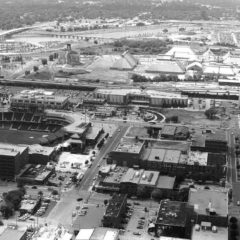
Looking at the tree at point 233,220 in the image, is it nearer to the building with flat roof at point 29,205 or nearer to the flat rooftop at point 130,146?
the flat rooftop at point 130,146

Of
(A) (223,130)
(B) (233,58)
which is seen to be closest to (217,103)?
(A) (223,130)

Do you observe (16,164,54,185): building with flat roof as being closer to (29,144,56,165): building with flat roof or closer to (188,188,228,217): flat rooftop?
(29,144,56,165): building with flat roof

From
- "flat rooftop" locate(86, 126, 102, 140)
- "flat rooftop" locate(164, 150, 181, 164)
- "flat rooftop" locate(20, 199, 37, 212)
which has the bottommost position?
"flat rooftop" locate(86, 126, 102, 140)

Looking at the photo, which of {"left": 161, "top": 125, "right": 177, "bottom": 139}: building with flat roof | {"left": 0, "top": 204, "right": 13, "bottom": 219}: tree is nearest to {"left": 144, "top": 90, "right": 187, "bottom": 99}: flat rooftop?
{"left": 161, "top": 125, "right": 177, "bottom": 139}: building with flat roof

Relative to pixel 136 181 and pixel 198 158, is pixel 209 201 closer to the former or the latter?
pixel 136 181

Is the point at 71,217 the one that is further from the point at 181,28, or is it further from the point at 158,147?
the point at 181,28

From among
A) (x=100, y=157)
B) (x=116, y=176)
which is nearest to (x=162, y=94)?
(x=100, y=157)

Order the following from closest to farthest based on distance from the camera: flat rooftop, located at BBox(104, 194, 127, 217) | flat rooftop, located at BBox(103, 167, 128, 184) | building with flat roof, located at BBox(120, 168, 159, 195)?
flat rooftop, located at BBox(104, 194, 127, 217)
building with flat roof, located at BBox(120, 168, 159, 195)
flat rooftop, located at BBox(103, 167, 128, 184)
